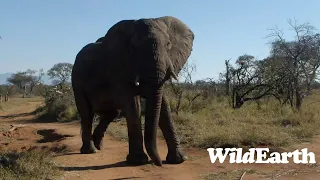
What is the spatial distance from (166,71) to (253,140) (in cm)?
362

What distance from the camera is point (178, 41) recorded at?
849cm

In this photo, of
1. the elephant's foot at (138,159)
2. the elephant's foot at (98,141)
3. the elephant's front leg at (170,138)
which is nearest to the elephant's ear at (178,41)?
the elephant's front leg at (170,138)

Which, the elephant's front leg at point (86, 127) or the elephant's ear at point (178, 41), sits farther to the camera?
the elephant's front leg at point (86, 127)

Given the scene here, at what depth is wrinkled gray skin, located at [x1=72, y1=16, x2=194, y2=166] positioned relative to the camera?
23.5 ft

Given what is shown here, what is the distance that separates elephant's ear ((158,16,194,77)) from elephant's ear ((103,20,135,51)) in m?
0.70

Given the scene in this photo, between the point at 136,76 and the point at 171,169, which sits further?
the point at 171,169

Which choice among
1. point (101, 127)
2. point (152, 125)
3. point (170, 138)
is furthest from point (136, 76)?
point (101, 127)

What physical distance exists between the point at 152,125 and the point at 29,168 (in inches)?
85.4

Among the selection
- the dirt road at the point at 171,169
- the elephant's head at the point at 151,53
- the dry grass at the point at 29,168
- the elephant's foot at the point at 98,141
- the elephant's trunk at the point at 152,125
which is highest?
the elephant's head at the point at 151,53

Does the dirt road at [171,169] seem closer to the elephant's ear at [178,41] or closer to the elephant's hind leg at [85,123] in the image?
the elephant's hind leg at [85,123]

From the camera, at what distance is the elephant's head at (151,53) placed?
7094 millimetres

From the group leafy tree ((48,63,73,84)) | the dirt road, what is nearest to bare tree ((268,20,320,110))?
the dirt road

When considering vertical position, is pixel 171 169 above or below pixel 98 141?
below

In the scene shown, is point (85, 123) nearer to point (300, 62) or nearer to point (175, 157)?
point (175, 157)
